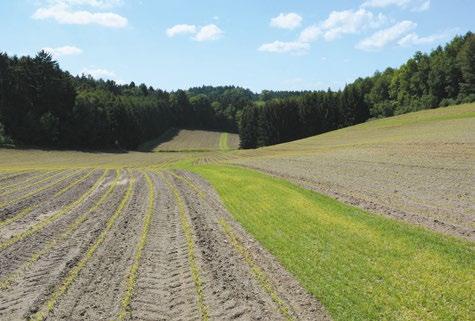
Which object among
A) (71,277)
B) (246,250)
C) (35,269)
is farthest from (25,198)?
(246,250)

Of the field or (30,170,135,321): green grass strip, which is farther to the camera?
the field

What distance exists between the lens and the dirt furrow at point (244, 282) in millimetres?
10550

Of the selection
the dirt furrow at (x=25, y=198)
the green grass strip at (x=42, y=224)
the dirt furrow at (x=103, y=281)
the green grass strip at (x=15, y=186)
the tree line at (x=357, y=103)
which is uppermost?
the tree line at (x=357, y=103)

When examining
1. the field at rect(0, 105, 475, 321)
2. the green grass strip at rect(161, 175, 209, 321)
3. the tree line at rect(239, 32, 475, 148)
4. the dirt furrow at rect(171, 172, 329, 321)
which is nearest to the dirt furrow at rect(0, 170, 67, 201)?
the field at rect(0, 105, 475, 321)

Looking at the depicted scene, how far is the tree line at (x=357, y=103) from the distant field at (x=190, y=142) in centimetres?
1145

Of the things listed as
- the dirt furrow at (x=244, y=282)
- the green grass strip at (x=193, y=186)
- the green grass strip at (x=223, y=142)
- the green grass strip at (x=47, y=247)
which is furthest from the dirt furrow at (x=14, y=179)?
the green grass strip at (x=223, y=142)

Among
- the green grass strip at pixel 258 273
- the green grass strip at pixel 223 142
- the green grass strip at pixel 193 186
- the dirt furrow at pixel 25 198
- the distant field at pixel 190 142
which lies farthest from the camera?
the green grass strip at pixel 223 142

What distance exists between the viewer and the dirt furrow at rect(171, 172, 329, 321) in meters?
10.6

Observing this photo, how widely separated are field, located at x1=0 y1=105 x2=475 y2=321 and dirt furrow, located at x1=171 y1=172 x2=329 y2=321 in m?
0.05

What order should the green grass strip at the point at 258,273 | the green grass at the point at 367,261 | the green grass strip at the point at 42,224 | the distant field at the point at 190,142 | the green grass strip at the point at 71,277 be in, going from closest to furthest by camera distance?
1. the green grass at the point at 367,261
2. the green grass strip at the point at 258,273
3. the green grass strip at the point at 71,277
4. the green grass strip at the point at 42,224
5. the distant field at the point at 190,142

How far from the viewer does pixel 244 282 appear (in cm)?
1259

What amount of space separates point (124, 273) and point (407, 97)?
107 metres

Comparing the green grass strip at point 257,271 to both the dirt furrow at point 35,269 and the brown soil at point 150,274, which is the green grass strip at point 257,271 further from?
the dirt furrow at point 35,269

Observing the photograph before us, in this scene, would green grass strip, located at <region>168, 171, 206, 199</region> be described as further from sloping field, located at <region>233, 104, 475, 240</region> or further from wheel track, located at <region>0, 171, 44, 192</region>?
wheel track, located at <region>0, 171, 44, 192</region>
